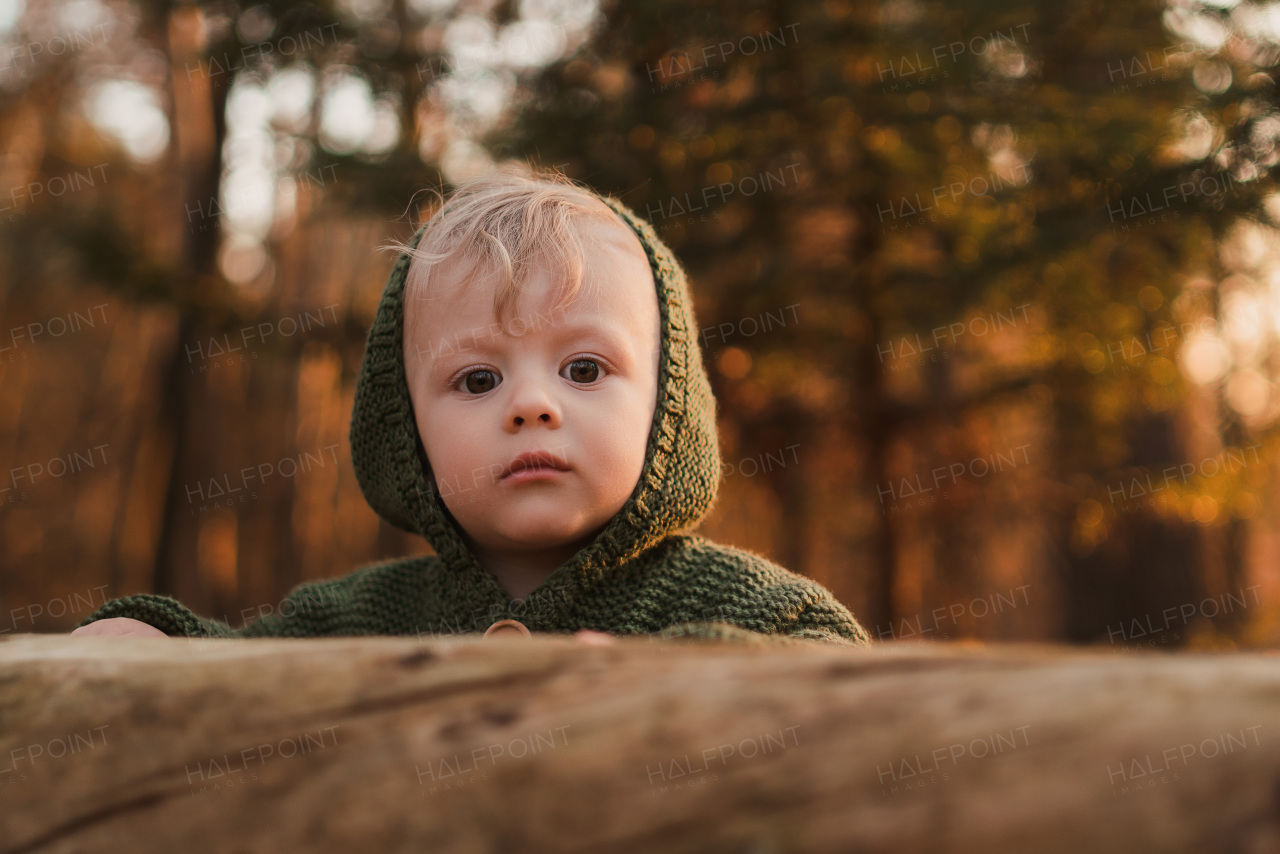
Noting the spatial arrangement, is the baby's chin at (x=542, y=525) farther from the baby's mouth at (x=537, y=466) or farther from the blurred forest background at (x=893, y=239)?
the blurred forest background at (x=893, y=239)

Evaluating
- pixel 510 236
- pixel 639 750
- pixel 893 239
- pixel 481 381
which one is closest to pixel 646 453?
pixel 481 381

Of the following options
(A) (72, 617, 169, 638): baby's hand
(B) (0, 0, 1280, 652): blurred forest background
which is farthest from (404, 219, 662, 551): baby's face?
(B) (0, 0, 1280, 652): blurred forest background

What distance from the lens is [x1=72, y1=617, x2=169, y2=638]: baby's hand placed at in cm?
153

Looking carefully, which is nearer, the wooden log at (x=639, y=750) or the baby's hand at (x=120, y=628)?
the wooden log at (x=639, y=750)

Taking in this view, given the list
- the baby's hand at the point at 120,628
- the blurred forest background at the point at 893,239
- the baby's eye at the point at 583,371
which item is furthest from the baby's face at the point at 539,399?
the blurred forest background at the point at 893,239

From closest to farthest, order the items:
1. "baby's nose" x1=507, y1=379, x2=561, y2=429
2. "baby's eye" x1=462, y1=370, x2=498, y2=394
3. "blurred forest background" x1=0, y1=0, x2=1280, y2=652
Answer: "baby's nose" x1=507, y1=379, x2=561, y2=429 < "baby's eye" x1=462, y1=370, x2=498, y2=394 < "blurred forest background" x1=0, y1=0, x2=1280, y2=652

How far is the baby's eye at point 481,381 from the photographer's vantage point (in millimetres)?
1612

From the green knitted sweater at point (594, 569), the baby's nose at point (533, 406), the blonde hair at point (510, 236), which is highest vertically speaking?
the blonde hair at point (510, 236)

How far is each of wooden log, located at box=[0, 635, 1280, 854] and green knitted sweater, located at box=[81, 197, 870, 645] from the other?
2.12ft

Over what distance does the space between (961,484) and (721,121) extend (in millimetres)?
2187

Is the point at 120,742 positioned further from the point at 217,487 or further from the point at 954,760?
the point at 217,487

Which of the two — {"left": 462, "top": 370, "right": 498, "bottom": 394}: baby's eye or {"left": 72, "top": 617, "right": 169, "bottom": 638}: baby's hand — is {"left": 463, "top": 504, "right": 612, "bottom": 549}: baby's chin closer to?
{"left": 462, "top": 370, "right": 498, "bottom": 394}: baby's eye

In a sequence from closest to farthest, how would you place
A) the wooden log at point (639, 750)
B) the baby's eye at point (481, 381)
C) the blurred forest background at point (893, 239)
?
the wooden log at point (639, 750)
the baby's eye at point (481, 381)
the blurred forest background at point (893, 239)

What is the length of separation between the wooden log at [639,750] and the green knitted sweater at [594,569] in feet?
2.12
